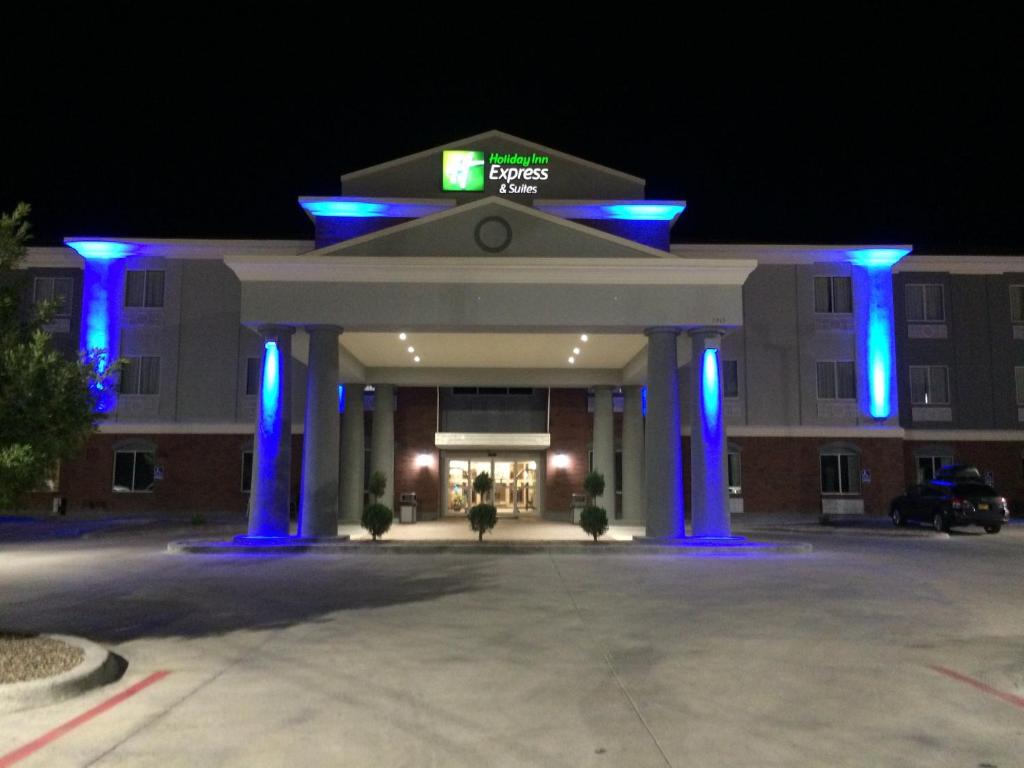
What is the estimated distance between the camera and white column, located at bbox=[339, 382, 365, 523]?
29.4 metres

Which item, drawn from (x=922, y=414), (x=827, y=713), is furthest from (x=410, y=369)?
(x=827, y=713)

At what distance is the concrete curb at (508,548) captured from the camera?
19156mm

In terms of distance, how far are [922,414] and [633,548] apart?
2120 cm

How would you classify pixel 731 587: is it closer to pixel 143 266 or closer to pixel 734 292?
pixel 734 292

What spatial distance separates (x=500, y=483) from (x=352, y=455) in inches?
302

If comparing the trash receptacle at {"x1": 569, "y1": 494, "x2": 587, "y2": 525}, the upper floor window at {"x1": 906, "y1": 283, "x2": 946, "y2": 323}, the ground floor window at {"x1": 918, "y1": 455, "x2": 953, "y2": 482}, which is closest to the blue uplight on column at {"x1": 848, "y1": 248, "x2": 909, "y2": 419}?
the upper floor window at {"x1": 906, "y1": 283, "x2": 946, "y2": 323}

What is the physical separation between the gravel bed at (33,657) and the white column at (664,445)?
14.7 meters

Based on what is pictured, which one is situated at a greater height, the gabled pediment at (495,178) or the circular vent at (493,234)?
the gabled pediment at (495,178)

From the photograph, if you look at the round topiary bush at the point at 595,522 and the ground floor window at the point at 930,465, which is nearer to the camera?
the round topiary bush at the point at 595,522

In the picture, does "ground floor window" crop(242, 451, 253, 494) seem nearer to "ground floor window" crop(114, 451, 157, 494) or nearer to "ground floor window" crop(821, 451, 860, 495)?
"ground floor window" crop(114, 451, 157, 494)

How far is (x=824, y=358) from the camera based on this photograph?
33.7 meters

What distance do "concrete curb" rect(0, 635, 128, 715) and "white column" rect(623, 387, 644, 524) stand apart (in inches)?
935

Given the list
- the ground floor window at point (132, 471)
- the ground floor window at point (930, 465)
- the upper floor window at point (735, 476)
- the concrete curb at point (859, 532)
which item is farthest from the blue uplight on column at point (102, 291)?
the ground floor window at point (930, 465)

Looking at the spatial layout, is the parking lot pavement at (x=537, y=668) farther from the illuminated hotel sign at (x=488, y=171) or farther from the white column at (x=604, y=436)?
the white column at (x=604, y=436)
